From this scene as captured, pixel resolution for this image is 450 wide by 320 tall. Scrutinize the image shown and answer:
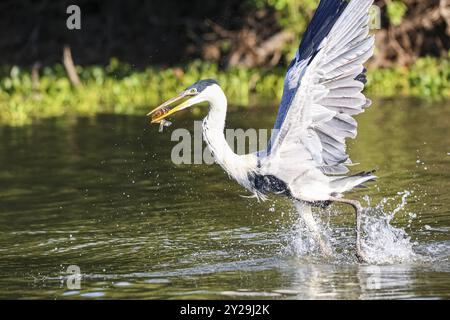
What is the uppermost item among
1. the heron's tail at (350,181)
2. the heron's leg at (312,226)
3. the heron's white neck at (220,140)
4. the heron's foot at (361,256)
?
the heron's white neck at (220,140)

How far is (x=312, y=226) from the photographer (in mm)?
7305

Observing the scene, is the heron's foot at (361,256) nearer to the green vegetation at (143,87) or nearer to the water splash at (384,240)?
the water splash at (384,240)

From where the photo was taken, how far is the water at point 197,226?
20.7ft

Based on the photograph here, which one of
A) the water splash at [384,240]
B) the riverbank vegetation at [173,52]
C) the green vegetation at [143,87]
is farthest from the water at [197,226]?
the riverbank vegetation at [173,52]

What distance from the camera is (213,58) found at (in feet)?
59.4

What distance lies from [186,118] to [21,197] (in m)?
4.55

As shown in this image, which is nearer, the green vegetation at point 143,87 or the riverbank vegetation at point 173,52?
the green vegetation at point 143,87

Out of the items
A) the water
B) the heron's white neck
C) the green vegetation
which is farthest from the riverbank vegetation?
the heron's white neck

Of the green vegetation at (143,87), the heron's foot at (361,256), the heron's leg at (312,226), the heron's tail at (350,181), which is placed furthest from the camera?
the green vegetation at (143,87)

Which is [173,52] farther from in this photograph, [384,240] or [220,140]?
[384,240]

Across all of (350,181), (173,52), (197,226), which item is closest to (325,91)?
(350,181)

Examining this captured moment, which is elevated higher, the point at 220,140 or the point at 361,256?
the point at 220,140

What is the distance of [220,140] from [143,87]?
9.07m
